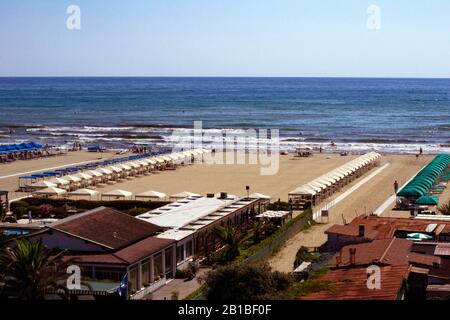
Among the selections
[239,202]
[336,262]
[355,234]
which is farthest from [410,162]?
[336,262]

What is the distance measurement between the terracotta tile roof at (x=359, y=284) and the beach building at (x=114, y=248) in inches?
176

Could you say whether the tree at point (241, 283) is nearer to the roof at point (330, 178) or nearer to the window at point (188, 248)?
the window at point (188, 248)

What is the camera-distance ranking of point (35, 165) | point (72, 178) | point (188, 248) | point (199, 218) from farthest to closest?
1. point (35, 165)
2. point (72, 178)
3. point (199, 218)
4. point (188, 248)

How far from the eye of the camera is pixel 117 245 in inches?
661

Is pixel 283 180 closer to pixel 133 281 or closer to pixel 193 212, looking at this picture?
pixel 193 212

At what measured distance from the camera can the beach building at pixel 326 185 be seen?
28.2 meters

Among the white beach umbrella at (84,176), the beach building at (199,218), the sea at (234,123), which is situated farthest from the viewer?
the sea at (234,123)

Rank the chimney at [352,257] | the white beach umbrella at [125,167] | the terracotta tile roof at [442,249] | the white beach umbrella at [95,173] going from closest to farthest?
the chimney at [352,257] < the terracotta tile roof at [442,249] < the white beach umbrella at [95,173] < the white beach umbrella at [125,167]

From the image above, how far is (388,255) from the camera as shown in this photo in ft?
50.5

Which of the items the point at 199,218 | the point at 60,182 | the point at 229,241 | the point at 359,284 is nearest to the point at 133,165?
the point at 60,182

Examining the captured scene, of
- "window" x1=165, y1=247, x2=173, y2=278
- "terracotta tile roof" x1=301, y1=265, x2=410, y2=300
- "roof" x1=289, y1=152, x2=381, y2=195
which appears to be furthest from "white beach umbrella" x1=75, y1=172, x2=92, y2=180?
"terracotta tile roof" x1=301, y1=265, x2=410, y2=300

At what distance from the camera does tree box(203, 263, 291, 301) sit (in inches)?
509

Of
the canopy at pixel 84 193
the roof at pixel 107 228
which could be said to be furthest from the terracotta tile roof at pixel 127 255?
the canopy at pixel 84 193

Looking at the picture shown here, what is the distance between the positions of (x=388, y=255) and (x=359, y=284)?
2.72m
